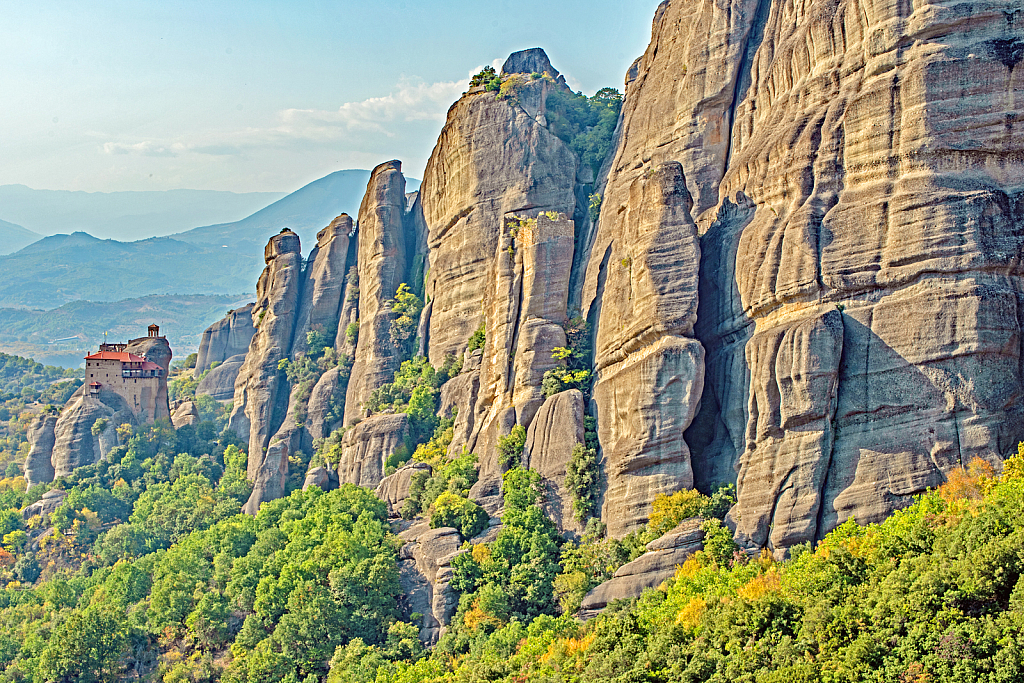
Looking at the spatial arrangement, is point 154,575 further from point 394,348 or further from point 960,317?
point 960,317

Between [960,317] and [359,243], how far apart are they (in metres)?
47.4

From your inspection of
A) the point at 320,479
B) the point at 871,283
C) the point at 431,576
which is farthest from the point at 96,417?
the point at 871,283

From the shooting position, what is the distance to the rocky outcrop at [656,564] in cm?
4159

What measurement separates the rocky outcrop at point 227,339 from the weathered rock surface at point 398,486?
132 ft

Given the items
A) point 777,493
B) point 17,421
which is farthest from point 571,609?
point 17,421

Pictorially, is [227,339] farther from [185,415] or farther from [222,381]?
[185,415]

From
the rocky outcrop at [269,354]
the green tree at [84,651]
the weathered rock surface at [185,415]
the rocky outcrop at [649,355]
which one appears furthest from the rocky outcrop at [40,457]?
the rocky outcrop at [649,355]

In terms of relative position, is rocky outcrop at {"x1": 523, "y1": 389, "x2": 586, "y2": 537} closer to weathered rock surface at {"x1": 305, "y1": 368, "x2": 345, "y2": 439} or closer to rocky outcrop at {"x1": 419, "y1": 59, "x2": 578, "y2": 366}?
rocky outcrop at {"x1": 419, "y1": 59, "x2": 578, "y2": 366}

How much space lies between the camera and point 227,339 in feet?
314

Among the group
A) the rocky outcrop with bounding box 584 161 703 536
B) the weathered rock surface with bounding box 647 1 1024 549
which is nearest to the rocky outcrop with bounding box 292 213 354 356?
the rocky outcrop with bounding box 584 161 703 536

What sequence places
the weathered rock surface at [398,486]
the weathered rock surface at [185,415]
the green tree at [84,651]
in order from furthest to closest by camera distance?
the weathered rock surface at [185,415] < the weathered rock surface at [398,486] < the green tree at [84,651]

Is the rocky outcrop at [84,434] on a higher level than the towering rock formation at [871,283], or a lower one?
lower

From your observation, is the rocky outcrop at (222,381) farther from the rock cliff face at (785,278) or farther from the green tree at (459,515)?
the green tree at (459,515)

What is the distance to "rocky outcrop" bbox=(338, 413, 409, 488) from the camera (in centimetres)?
6184
